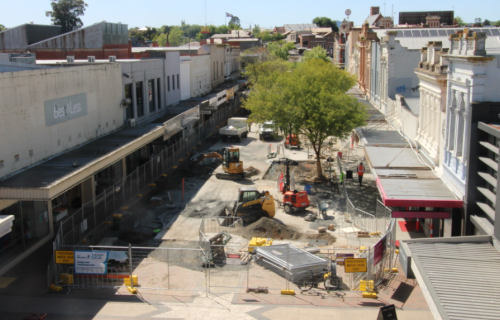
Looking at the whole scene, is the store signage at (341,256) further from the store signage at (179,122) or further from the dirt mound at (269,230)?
the store signage at (179,122)

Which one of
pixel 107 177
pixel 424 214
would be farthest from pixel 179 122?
pixel 424 214

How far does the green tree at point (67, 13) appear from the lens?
283ft

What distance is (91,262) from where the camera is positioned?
59.0 feet

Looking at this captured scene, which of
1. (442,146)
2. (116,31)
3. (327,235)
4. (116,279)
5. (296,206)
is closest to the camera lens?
(116,279)

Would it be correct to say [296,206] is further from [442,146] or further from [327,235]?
[442,146]

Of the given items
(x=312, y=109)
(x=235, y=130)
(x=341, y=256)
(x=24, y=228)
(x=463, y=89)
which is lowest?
(x=341, y=256)

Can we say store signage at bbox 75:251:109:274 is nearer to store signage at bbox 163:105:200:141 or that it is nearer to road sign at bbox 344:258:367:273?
road sign at bbox 344:258:367:273

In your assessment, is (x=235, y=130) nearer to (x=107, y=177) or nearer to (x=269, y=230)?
(x=107, y=177)

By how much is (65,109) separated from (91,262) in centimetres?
1127

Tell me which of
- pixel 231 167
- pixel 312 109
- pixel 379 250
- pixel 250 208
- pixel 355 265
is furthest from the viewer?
pixel 231 167

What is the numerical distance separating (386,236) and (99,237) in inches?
501

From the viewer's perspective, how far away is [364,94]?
177 ft

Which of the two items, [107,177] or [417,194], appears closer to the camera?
[417,194]

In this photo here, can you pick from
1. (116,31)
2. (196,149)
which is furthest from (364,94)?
(116,31)
